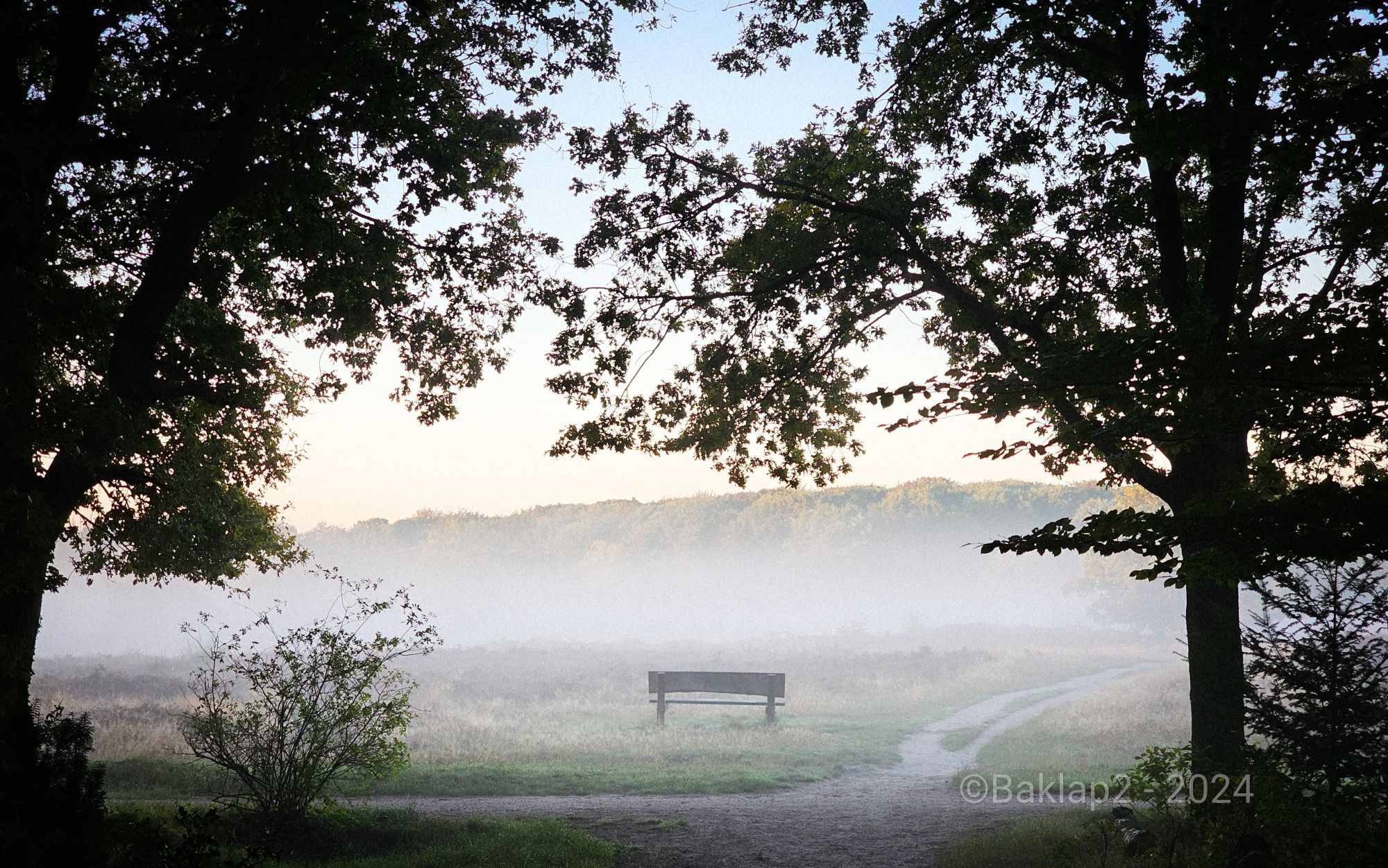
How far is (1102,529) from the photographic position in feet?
16.1

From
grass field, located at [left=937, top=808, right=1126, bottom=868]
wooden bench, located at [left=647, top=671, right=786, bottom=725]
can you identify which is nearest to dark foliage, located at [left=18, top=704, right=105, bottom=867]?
grass field, located at [left=937, top=808, right=1126, bottom=868]

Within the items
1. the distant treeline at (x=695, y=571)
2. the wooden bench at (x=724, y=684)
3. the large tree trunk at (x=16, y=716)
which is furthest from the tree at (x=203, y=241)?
the distant treeline at (x=695, y=571)

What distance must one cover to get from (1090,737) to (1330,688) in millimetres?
13771

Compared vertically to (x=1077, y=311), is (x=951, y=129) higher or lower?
higher

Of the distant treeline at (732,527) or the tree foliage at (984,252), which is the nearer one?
the tree foliage at (984,252)

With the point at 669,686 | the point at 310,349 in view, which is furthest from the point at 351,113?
the point at 669,686

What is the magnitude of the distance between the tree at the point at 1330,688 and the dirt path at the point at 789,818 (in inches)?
134

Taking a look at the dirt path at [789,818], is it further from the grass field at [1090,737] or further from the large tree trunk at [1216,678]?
the large tree trunk at [1216,678]

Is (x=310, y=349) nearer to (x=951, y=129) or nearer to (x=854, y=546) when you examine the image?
(x=951, y=129)

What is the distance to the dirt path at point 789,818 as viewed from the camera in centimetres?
846

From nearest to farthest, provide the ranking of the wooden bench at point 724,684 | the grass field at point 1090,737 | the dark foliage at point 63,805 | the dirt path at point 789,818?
1. the dark foliage at point 63,805
2. the dirt path at point 789,818
3. the grass field at point 1090,737
4. the wooden bench at point 724,684

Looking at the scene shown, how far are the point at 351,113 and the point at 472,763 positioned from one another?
11.3 meters

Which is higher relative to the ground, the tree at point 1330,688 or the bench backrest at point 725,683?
the tree at point 1330,688

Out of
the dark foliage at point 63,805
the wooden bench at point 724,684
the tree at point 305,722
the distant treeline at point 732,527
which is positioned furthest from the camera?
the distant treeline at point 732,527
